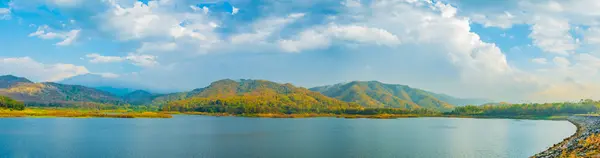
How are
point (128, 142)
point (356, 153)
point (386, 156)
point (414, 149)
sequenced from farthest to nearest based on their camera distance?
point (128, 142), point (414, 149), point (356, 153), point (386, 156)

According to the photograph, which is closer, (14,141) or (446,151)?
(446,151)

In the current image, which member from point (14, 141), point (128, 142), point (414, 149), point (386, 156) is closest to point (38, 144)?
point (14, 141)

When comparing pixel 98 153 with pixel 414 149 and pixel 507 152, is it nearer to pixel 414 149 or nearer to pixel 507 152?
pixel 414 149

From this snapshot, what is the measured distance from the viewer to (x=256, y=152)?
5916cm

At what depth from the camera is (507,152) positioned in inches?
2395

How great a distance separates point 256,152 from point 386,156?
1777 cm

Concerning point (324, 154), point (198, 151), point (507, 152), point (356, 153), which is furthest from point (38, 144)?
→ point (507, 152)

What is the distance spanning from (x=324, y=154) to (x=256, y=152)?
948cm

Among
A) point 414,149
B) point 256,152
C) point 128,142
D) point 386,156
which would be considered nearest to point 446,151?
point 414,149

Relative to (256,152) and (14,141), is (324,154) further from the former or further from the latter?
(14,141)

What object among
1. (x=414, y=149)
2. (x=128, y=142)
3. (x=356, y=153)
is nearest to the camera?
(x=356, y=153)

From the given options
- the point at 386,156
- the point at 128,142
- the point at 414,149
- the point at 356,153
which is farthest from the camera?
the point at 128,142

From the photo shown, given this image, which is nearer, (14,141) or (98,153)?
(98,153)

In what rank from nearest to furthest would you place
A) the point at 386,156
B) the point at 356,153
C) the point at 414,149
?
the point at 386,156, the point at 356,153, the point at 414,149
